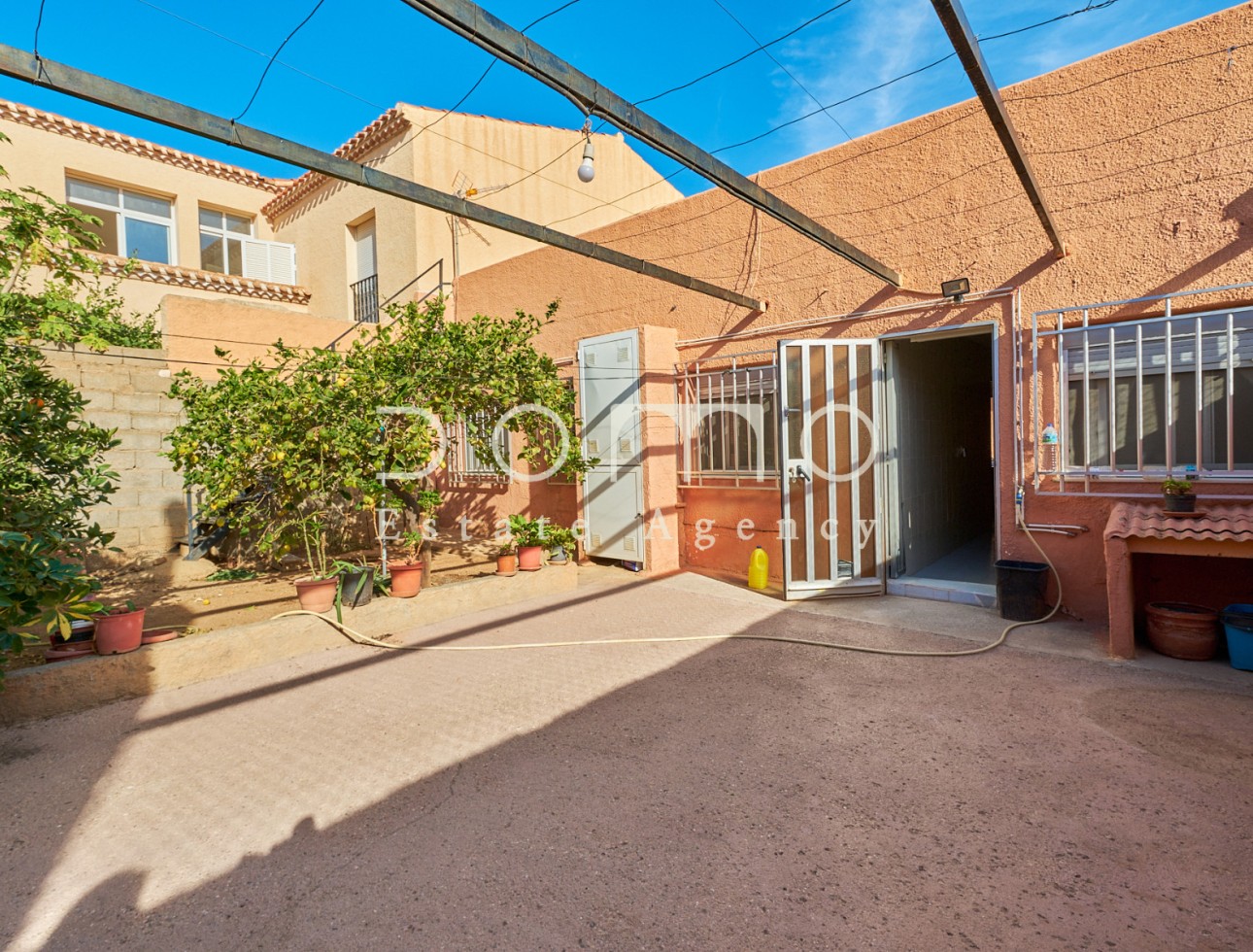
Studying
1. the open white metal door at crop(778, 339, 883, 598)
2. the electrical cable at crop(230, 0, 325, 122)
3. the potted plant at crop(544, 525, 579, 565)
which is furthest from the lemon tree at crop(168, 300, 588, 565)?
the open white metal door at crop(778, 339, 883, 598)

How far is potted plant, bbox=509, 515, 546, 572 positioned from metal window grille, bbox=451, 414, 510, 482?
617 mm

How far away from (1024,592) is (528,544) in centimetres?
424

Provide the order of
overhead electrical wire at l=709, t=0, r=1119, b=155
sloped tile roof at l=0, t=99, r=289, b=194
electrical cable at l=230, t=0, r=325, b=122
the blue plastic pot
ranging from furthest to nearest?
sloped tile roof at l=0, t=99, r=289, b=194, overhead electrical wire at l=709, t=0, r=1119, b=155, the blue plastic pot, electrical cable at l=230, t=0, r=325, b=122

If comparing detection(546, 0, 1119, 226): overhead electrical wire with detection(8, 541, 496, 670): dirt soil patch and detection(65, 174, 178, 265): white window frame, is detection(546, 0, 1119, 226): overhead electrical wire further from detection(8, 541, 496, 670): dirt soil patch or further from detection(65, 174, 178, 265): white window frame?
detection(65, 174, 178, 265): white window frame

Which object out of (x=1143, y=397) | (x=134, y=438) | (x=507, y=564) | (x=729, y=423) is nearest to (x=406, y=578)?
(x=507, y=564)

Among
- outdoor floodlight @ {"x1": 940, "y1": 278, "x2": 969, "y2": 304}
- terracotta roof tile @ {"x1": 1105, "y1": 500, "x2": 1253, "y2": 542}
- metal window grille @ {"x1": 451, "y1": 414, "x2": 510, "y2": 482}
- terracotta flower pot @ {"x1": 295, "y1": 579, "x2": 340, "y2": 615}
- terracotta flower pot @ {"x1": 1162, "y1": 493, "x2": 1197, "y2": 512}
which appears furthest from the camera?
metal window grille @ {"x1": 451, "y1": 414, "x2": 510, "y2": 482}

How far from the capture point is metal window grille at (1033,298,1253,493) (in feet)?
13.8

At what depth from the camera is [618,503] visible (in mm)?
7176

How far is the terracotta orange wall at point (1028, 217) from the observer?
4180 millimetres

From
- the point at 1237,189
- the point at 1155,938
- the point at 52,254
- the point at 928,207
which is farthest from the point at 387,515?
the point at 1237,189

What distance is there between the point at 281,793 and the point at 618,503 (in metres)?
4.85

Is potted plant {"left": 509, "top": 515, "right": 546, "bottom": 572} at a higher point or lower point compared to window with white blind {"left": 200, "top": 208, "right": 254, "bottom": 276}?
lower

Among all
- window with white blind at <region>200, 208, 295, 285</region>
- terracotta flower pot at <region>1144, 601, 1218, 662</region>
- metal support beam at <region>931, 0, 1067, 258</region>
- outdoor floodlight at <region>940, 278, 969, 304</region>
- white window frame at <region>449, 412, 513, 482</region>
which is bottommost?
terracotta flower pot at <region>1144, 601, 1218, 662</region>

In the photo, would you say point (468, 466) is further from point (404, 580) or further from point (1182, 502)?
point (1182, 502)
